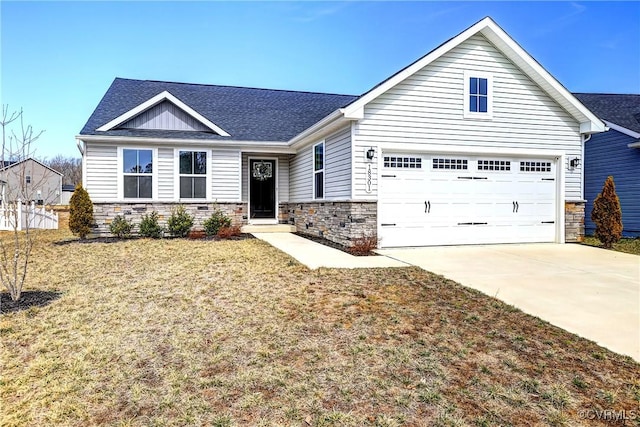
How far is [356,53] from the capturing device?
1886 centimetres

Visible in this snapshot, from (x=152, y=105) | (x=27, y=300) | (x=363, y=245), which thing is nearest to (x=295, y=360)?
(x=27, y=300)

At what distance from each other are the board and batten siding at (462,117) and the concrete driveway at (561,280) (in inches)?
96.8

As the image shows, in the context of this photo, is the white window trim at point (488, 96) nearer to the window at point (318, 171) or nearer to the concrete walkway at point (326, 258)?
the window at point (318, 171)

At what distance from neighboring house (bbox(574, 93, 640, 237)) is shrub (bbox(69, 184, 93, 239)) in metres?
17.3

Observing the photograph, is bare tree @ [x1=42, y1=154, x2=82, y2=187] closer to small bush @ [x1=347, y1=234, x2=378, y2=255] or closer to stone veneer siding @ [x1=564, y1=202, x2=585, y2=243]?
small bush @ [x1=347, y1=234, x2=378, y2=255]

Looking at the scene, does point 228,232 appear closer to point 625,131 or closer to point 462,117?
point 462,117

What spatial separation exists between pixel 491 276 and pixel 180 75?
74.9 ft

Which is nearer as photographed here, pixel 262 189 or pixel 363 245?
pixel 363 245

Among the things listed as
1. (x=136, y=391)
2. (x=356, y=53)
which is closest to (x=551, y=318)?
(x=136, y=391)

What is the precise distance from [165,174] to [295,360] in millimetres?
10886

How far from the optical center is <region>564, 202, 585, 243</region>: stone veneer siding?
11055mm

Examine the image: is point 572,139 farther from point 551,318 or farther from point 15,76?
point 15,76

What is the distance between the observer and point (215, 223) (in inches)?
502

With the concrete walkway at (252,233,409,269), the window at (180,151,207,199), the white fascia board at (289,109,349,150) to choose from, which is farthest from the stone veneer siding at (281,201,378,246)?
the window at (180,151,207,199)
